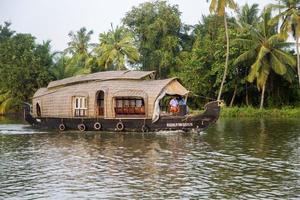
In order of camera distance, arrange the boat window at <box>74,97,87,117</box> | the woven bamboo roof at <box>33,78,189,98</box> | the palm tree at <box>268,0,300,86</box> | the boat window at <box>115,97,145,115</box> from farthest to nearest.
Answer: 1. the palm tree at <box>268,0,300,86</box>
2. the boat window at <box>115,97,145,115</box>
3. the boat window at <box>74,97,87,117</box>
4. the woven bamboo roof at <box>33,78,189,98</box>

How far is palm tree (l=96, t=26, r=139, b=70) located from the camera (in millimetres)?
47406

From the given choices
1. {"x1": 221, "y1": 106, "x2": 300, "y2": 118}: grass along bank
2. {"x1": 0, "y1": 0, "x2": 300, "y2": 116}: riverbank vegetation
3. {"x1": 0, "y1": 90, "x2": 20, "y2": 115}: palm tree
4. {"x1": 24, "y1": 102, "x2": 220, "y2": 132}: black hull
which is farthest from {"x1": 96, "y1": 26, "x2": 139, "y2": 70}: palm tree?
{"x1": 24, "y1": 102, "x2": 220, "y2": 132}: black hull

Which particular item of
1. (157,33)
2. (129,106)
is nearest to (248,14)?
(157,33)

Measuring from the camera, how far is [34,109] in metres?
27.8

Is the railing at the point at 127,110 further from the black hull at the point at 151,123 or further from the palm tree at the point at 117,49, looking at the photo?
the palm tree at the point at 117,49

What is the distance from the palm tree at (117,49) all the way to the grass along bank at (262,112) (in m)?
11.9

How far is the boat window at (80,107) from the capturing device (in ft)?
84.3

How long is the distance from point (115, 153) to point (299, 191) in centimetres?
777

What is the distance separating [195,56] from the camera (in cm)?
4509

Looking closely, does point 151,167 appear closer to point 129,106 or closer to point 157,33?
point 129,106

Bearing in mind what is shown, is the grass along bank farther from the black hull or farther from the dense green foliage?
the black hull

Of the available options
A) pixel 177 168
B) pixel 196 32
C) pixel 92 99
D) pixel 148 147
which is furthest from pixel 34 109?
pixel 196 32

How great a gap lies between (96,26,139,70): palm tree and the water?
24.9 m

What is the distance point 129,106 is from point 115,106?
66.5 inches
